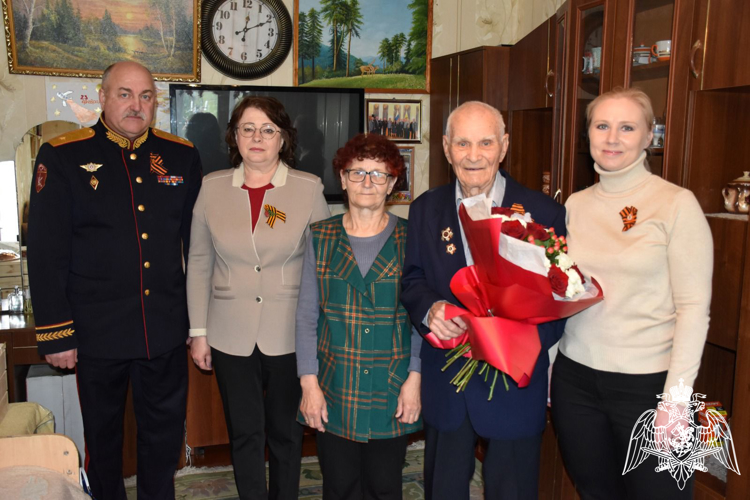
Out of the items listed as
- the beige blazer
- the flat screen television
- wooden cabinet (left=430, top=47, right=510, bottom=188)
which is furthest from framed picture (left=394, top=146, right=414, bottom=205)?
the beige blazer

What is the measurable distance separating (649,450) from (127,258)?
1.77 m

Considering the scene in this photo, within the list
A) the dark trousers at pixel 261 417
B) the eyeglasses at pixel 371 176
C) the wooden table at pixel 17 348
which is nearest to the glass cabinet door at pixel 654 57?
the eyeglasses at pixel 371 176

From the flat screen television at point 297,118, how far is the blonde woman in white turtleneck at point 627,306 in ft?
7.87

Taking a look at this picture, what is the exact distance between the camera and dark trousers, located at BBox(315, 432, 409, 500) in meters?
1.98

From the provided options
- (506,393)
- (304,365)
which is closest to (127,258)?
(304,365)

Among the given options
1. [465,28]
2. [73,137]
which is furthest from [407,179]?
[73,137]

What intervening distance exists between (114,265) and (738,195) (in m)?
2.10

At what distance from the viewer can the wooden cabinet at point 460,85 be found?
3564 millimetres

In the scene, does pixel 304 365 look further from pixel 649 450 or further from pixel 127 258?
pixel 649 450

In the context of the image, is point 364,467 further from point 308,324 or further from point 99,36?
point 99,36

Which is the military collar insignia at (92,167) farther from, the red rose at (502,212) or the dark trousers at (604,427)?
the dark trousers at (604,427)

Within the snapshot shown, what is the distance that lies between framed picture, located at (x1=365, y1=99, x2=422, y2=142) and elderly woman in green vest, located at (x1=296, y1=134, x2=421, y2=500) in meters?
2.27

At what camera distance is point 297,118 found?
3998mm

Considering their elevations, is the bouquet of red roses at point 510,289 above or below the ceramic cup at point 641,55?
below
